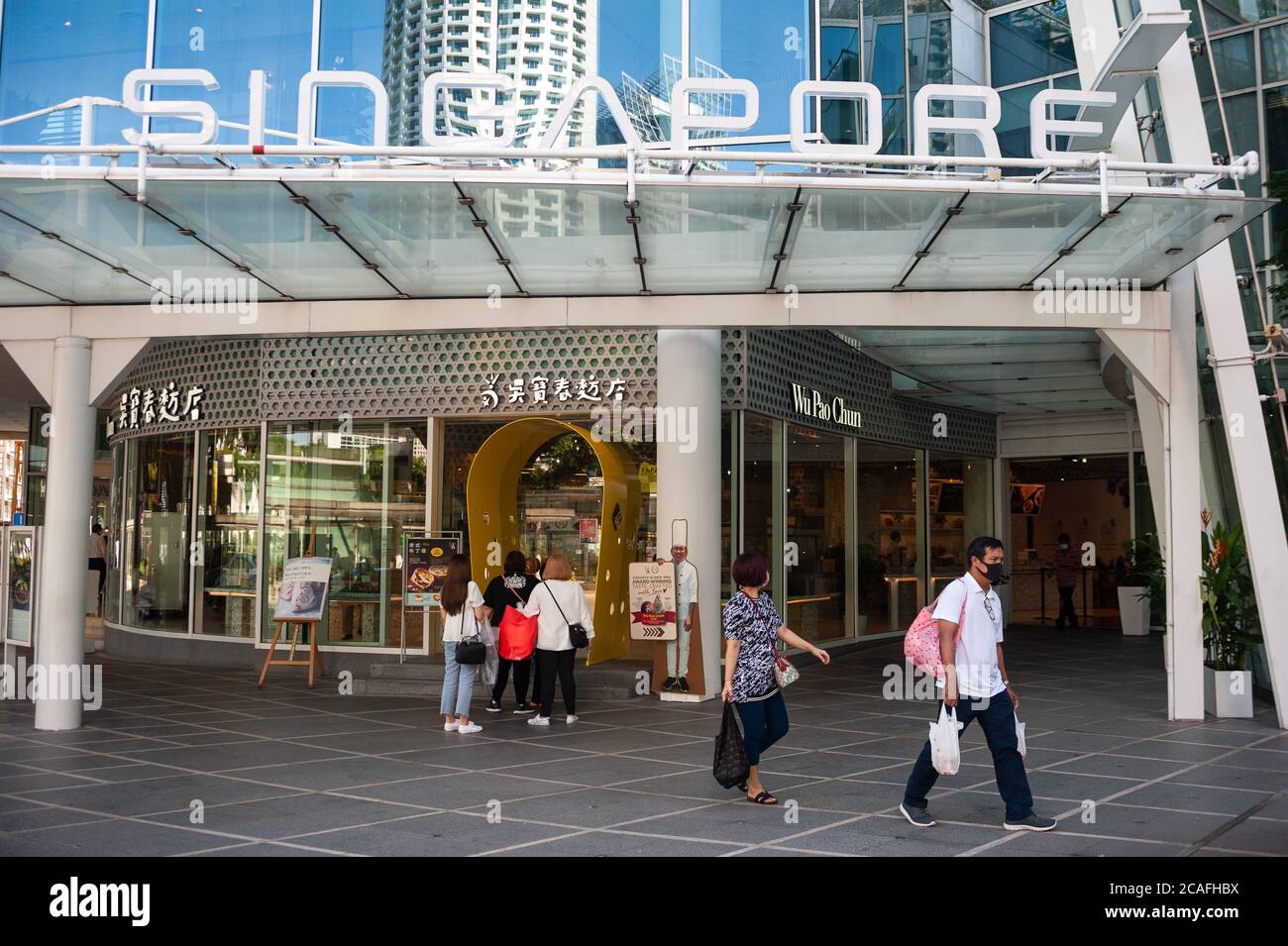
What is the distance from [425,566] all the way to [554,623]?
361 cm

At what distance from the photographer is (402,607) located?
13367 mm

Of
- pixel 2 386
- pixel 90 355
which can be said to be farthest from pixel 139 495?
pixel 2 386

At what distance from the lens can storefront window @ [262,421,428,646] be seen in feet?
46.2

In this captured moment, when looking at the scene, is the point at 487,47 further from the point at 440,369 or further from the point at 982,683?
the point at 982,683

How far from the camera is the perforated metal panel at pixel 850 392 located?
13547 millimetres

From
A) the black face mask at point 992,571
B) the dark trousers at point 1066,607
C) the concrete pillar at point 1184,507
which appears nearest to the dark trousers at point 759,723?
the black face mask at point 992,571

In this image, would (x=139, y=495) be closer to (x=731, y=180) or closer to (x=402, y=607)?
(x=402, y=607)

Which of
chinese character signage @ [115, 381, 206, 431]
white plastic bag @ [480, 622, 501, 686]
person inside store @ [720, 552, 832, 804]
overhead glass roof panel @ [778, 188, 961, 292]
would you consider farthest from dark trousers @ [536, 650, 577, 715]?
chinese character signage @ [115, 381, 206, 431]

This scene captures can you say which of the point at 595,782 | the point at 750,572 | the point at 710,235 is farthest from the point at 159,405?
the point at 750,572

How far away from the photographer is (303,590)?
43.3 ft

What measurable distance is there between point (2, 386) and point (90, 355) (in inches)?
557

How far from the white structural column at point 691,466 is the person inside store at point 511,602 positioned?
57.7 inches

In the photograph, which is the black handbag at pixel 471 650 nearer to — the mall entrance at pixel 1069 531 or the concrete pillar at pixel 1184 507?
the concrete pillar at pixel 1184 507

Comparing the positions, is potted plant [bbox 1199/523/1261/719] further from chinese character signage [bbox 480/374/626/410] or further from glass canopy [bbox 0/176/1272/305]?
chinese character signage [bbox 480/374/626/410]
